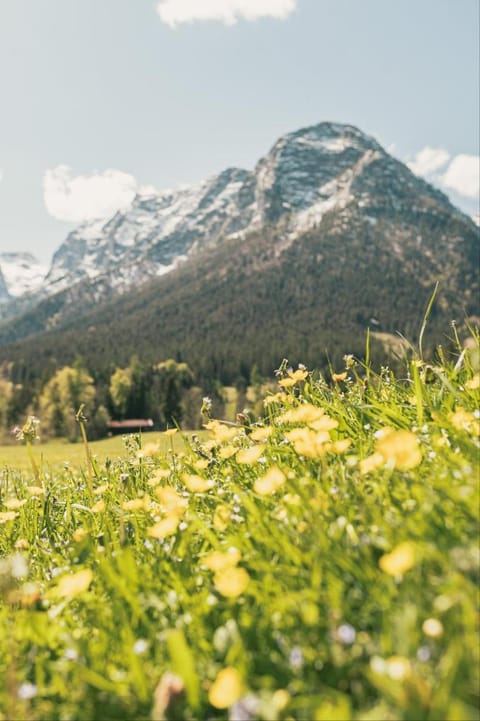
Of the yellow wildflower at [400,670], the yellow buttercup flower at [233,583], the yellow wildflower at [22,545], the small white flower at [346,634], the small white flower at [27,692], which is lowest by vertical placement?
the yellow wildflower at [22,545]

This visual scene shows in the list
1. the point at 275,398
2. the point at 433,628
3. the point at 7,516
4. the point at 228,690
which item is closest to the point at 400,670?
the point at 433,628

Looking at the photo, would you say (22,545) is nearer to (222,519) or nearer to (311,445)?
(222,519)

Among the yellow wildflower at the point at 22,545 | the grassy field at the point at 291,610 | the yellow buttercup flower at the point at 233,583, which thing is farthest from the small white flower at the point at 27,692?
the yellow wildflower at the point at 22,545

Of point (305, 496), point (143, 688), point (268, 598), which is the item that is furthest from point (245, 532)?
point (143, 688)

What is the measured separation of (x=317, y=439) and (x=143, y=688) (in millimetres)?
1251

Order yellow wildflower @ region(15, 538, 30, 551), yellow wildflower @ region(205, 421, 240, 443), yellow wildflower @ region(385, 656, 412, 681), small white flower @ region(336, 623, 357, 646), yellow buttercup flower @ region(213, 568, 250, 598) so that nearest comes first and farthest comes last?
yellow wildflower @ region(385, 656, 412, 681) < small white flower @ region(336, 623, 357, 646) < yellow buttercup flower @ region(213, 568, 250, 598) < yellow wildflower @ region(15, 538, 30, 551) < yellow wildflower @ region(205, 421, 240, 443)

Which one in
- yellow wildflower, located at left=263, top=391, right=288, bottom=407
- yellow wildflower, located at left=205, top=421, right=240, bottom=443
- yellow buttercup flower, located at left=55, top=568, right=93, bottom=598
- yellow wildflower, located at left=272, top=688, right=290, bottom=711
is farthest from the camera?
yellow wildflower, located at left=263, top=391, right=288, bottom=407

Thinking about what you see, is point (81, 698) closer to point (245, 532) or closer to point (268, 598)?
point (268, 598)

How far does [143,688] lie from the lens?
165 cm

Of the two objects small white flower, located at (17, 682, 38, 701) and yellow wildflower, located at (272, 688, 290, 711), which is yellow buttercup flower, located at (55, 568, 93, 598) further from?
yellow wildflower, located at (272, 688, 290, 711)

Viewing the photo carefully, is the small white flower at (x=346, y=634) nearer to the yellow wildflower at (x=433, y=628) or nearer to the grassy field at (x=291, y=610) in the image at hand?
the grassy field at (x=291, y=610)

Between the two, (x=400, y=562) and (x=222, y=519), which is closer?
(x=400, y=562)

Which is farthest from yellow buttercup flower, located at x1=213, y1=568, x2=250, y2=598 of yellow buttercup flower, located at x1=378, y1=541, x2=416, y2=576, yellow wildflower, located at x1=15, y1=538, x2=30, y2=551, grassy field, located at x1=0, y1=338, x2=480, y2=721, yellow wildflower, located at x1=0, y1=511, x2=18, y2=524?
yellow wildflower, located at x1=0, y1=511, x2=18, y2=524

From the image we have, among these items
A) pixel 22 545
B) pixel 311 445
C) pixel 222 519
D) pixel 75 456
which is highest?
pixel 311 445
